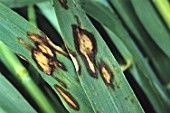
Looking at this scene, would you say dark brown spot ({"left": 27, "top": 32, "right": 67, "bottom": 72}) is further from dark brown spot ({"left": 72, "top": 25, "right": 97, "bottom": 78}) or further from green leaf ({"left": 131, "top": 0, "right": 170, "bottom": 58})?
green leaf ({"left": 131, "top": 0, "right": 170, "bottom": 58})

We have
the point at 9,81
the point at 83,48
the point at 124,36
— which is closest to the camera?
→ the point at 83,48

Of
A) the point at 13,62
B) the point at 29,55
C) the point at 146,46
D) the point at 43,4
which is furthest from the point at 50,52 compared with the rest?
the point at 146,46

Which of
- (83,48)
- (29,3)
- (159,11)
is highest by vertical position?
(29,3)

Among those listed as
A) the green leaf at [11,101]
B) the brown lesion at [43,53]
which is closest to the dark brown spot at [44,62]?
the brown lesion at [43,53]

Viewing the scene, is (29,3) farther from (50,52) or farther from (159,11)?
(159,11)

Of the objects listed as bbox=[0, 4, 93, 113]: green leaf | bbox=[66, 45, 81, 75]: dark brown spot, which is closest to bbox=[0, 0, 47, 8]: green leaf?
bbox=[0, 4, 93, 113]: green leaf

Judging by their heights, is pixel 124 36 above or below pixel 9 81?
below
